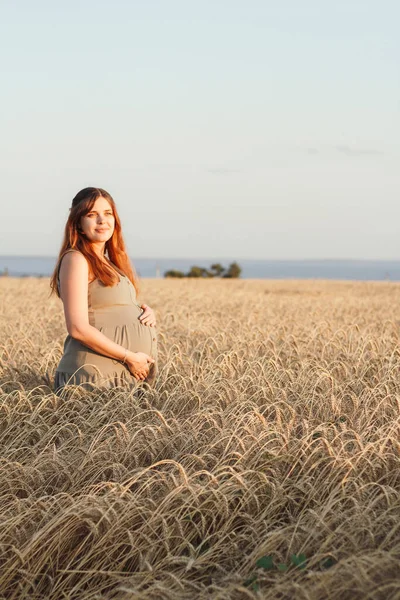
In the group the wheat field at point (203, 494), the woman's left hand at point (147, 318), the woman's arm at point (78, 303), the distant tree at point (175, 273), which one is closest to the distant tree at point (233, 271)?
the distant tree at point (175, 273)

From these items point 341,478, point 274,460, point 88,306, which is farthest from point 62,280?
point 341,478

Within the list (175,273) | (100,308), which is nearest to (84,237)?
(100,308)

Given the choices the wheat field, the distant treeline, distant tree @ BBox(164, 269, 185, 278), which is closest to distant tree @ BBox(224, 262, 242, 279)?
the distant treeline

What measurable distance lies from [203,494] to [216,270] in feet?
127

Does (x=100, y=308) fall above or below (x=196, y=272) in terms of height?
above

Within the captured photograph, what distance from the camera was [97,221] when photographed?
16.2 feet

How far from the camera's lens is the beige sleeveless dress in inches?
196

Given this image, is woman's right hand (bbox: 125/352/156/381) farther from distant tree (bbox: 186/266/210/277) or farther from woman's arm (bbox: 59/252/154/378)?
distant tree (bbox: 186/266/210/277)

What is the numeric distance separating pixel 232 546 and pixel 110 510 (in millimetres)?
559

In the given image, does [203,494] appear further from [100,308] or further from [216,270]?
[216,270]

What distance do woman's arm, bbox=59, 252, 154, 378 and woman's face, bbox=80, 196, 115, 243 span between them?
22cm

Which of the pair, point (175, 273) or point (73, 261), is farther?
point (175, 273)

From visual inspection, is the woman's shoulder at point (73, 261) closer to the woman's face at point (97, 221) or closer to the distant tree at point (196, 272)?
the woman's face at point (97, 221)

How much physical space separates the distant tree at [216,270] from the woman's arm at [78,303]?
3711 centimetres
